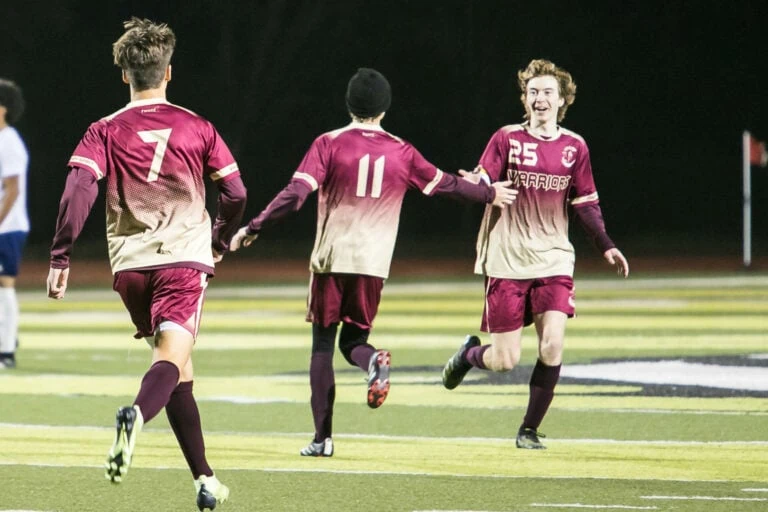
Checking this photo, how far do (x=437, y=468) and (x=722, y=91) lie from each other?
141 feet

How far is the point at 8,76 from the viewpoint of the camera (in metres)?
44.3

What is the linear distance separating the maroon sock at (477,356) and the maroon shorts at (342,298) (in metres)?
0.99

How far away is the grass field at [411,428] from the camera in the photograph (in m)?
7.22

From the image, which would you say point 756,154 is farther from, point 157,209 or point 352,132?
point 157,209

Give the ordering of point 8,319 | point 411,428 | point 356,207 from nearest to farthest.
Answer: point 356,207 < point 411,428 < point 8,319

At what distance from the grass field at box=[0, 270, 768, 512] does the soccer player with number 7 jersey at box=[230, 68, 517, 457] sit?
21.2 inches

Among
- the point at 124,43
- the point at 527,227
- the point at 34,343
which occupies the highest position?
the point at 124,43

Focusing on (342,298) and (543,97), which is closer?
(342,298)

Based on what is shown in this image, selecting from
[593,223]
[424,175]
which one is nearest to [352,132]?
[424,175]

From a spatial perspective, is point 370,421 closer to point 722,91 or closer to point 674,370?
point 674,370

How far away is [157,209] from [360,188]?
1.94m

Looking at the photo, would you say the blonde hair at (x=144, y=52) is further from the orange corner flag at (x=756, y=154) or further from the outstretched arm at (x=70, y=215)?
the orange corner flag at (x=756, y=154)

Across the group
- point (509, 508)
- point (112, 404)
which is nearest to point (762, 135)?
point (112, 404)

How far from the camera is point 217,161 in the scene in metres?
6.62
